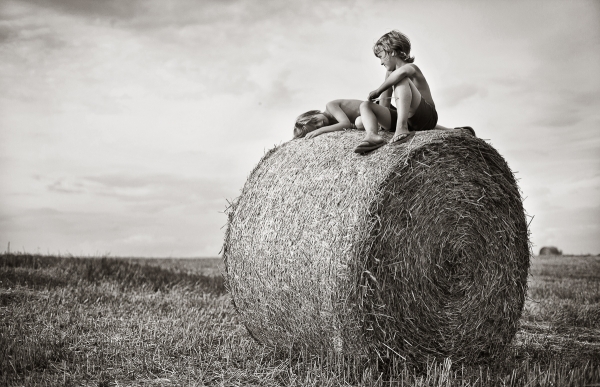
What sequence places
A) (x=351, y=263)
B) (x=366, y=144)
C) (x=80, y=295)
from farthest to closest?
(x=80, y=295), (x=366, y=144), (x=351, y=263)

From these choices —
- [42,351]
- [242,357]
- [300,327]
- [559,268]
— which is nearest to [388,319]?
[300,327]

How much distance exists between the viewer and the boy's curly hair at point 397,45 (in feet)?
20.3

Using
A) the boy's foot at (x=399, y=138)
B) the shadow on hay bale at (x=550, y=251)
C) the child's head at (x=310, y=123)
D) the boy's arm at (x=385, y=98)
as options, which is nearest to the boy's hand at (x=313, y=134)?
the child's head at (x=310, y=123)

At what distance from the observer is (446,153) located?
5.29 meters

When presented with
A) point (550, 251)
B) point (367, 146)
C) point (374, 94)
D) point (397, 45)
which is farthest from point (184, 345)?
point (550, 251)

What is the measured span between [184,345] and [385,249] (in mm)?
2355

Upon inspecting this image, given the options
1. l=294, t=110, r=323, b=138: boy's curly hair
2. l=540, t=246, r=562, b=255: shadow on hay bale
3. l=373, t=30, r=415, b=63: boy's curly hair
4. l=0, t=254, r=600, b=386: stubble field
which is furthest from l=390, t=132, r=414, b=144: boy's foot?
l=540, t=246, r=562, b=255: shadow on hay bale

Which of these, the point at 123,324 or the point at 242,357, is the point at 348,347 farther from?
the point at 123,324

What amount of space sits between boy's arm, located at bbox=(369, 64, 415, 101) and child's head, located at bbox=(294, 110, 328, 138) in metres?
0.82

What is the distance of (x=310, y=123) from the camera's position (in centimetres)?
654

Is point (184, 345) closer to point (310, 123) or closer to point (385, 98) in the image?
point (310, 123)

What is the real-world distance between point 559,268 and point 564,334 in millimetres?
8638

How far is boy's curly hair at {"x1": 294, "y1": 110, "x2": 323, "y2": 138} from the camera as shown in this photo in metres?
6.54

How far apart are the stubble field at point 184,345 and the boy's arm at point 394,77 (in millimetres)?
2662
